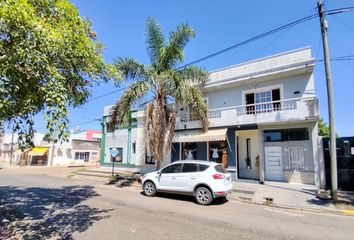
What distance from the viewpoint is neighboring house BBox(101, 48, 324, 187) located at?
1333 centimetres

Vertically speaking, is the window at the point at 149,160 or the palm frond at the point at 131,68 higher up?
the palm frond at the point at 131,68

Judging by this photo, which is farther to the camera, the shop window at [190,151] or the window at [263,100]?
the shop window at [190,151]

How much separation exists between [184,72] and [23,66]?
11.0 metres

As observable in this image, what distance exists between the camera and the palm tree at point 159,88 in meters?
13.6

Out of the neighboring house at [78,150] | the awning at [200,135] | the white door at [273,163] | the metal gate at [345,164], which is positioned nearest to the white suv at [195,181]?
the awning at [200,135]

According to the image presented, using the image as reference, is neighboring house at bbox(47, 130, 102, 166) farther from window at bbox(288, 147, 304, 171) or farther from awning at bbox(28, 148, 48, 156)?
window at bbox(288, 147, 304, 171)

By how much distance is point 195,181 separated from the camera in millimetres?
9992

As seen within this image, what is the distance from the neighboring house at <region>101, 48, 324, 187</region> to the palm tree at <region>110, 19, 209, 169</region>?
2.29 m

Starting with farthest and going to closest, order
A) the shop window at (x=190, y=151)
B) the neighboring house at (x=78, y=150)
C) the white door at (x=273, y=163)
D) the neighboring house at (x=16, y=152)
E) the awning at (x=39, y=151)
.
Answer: the neighboring house at (x=16, y=152) < the awning at (x=39, y=151) < the neighboring house at (x=78, y=150) < the shop window at (x=190, y=151) < the white door at (x=273, y=163)

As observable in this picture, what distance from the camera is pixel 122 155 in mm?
22375

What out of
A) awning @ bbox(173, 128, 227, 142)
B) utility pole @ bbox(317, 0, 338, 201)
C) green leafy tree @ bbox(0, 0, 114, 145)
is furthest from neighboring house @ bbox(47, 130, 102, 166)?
utility pole @ bbox(317, 0, 338, 201)

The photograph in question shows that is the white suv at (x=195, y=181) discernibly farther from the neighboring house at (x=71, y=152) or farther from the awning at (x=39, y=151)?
the awning at (x=39, y=151)

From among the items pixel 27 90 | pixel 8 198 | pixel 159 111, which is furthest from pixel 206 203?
pixel 8 198

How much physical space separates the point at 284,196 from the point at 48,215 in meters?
10.0
